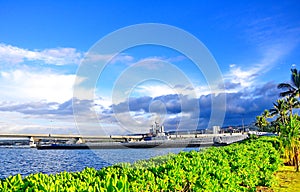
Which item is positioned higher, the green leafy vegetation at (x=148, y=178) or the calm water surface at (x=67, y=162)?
the green leafy vegetation at (x=148, y=178)

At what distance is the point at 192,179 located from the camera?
573cm

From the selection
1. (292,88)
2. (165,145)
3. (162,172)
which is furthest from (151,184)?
(165,145)

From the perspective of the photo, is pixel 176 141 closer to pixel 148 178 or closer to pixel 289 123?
pixel 289 123

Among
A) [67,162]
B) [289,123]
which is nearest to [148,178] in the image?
[289,123]

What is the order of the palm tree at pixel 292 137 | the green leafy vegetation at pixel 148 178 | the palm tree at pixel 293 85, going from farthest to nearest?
the palm tree at pixel 293 85, the palm tree at pixel 292 137, the green leafy vegetation at pixel 148 178

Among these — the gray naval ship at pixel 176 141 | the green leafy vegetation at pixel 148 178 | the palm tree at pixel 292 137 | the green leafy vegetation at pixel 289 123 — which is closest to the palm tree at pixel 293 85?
the green leafy vegetation at pixel 289 123

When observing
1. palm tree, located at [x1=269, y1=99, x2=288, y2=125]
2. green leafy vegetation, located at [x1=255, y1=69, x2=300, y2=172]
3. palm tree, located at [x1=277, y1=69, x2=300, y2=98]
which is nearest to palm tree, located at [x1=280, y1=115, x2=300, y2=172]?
green leafy vegetation, located at [x1=255, y1=69, x2=300, y2=172]

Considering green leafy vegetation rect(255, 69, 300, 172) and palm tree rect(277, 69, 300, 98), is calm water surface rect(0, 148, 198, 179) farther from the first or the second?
palm tree rect(277, 69, 300, 98)

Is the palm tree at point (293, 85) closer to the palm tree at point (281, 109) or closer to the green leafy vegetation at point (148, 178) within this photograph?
the palm tree at point (281, 109)

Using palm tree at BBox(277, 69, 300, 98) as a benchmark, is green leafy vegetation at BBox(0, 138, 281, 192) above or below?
below

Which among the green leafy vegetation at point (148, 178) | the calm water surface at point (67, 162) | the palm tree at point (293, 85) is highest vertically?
the palm tree at point (293, 85)

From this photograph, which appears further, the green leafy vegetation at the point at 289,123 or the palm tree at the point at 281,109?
the palm tree at the point at 281,109

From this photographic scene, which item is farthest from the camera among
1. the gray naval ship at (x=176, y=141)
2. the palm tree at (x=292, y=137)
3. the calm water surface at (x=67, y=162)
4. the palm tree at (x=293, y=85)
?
the gray naval ship at (x=176, y=141)

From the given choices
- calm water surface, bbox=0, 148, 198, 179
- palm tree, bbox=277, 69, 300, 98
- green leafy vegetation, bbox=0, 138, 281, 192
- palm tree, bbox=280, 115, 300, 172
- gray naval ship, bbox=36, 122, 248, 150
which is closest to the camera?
green leafy vegetation, bbox=0, 138, 281, 192
